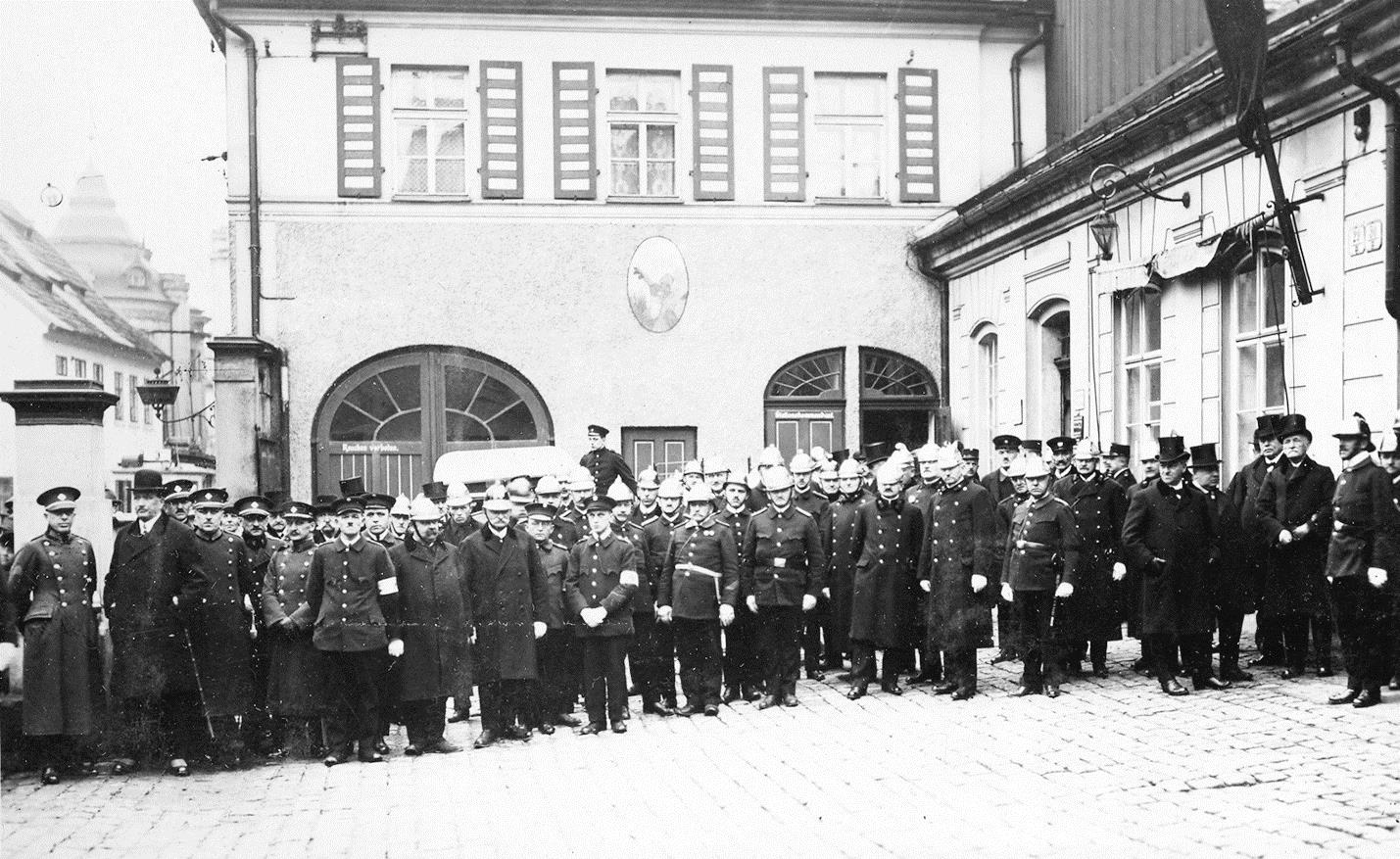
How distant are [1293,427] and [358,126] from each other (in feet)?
41.9

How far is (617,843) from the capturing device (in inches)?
259

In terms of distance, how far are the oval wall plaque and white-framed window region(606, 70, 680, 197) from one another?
78 cm

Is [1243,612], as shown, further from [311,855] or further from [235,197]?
[235,197]

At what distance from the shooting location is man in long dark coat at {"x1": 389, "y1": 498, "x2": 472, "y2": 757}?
9.30 meters

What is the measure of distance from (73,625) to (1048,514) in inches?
275

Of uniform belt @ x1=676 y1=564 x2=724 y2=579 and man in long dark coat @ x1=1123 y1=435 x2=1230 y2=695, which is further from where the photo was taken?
uniform belt @ x1=676 y1=564 x2=724 y2=579

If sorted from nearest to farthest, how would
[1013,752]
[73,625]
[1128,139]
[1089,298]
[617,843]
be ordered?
1. [617,843]
2. [1013,752]
3. [73,625]
4. [1128,139]
5. [1089,298]

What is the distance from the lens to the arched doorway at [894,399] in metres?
18.8

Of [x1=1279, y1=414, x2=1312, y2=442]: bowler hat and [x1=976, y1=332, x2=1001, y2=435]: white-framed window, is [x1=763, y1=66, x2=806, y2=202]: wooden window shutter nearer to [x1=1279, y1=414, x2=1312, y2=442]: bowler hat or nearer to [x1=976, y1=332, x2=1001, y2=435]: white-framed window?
[x1=976, y1=332, x2=1001, y2=435]: white-framed window

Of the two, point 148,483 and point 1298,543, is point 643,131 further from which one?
point 1298,543

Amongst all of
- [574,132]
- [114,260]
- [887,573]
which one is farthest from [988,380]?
[114,260]

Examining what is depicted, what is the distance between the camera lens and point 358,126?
59.3 ft

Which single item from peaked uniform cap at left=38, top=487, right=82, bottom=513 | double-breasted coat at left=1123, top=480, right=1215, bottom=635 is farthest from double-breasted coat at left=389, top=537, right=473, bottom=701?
double-breasted coat at left=1123, top=480, right=1215, bottom=635

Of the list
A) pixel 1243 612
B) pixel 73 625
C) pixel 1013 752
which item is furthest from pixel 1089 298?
pixel 73 625
